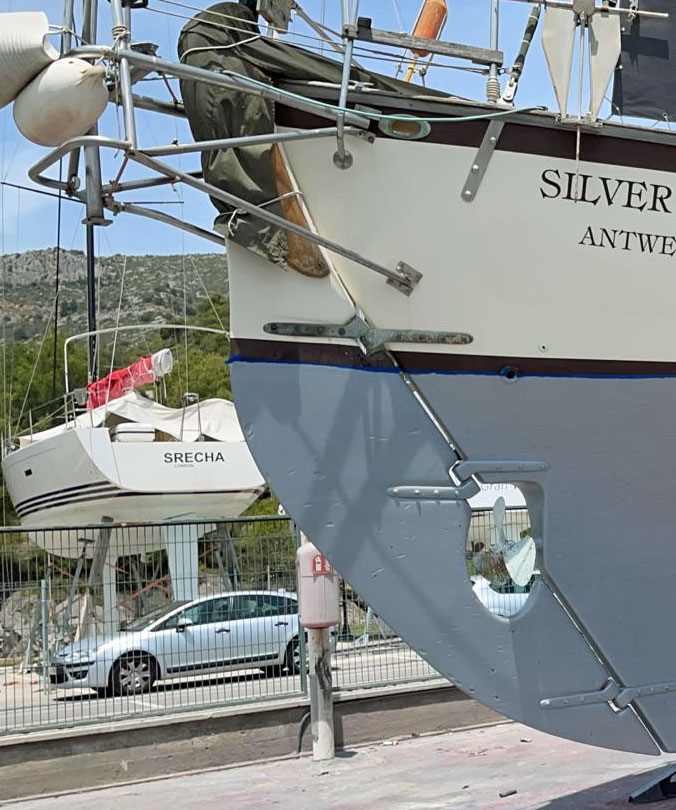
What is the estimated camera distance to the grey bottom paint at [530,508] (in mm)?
5172

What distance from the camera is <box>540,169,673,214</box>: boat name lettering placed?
5.43 metres

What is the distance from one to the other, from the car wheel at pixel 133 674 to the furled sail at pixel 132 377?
32.0ft

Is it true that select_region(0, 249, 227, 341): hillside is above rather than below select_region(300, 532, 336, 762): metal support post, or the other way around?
above

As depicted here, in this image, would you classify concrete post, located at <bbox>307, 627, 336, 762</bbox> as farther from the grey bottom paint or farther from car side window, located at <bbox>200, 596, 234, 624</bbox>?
the grey bottom paint

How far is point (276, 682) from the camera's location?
991cm

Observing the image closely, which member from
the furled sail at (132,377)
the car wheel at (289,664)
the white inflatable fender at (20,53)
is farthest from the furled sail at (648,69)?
the furled sail at (132,377)

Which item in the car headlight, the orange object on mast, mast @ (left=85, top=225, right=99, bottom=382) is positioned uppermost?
mast @ (left=85, top=225, right=99, bottom=382)

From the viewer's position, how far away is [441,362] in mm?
5379

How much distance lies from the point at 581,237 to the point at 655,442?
118 cm

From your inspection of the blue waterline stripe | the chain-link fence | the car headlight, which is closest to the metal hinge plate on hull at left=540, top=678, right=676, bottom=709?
the blue waterline stripe

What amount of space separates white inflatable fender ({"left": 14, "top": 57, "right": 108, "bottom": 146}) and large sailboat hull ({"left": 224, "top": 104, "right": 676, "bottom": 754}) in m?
1.04

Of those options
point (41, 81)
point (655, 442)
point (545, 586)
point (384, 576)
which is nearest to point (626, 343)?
point (655, 442)

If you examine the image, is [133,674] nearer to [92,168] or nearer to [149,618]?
[149,618]

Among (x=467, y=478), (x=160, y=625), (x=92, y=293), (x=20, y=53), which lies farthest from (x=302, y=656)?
(x=92, y=293)
